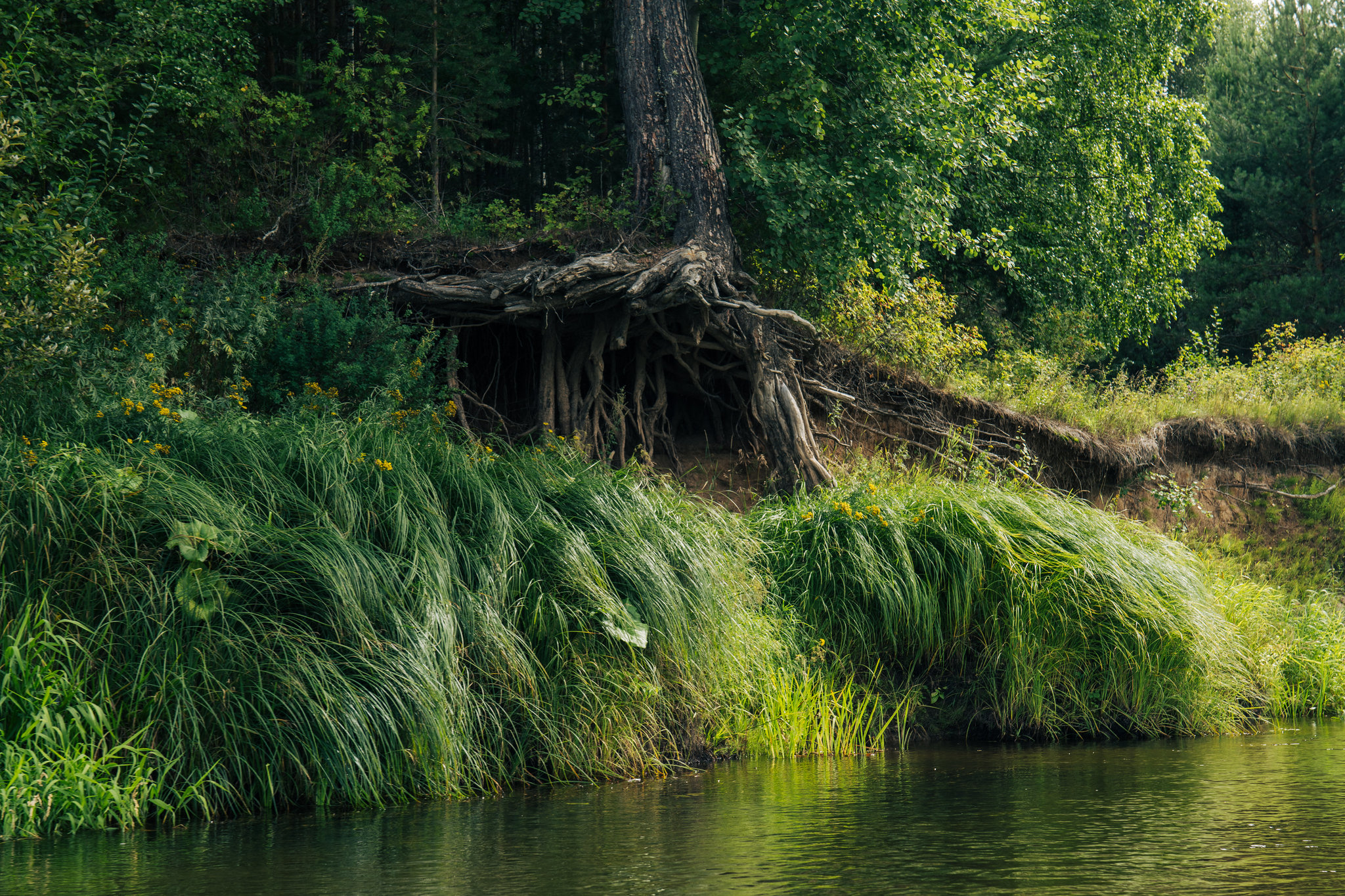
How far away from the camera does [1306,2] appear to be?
92.8 ft

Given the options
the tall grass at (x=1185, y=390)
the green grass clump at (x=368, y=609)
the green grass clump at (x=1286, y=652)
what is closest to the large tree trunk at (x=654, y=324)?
the green grass clump at (x=368, y=609)

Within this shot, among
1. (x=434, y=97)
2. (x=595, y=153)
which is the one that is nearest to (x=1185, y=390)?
(x=595, y=153)

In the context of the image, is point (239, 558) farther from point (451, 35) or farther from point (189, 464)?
point (451, 35)

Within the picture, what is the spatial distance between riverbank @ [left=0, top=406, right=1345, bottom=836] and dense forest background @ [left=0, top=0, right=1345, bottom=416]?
2.09 meters

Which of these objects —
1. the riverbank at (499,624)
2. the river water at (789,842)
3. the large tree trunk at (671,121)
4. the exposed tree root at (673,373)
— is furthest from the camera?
the large tree trunk at (671,121)

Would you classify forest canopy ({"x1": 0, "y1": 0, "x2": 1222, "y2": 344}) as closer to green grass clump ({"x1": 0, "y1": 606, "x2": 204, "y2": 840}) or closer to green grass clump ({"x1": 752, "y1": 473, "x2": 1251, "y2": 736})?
green grass clump ({"x1": 0, "y1": 606, "x2": 204, "y2": 840})

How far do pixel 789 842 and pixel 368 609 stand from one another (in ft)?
8.53

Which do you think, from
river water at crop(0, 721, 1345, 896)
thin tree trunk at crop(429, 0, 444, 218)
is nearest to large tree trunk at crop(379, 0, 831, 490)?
thin tree trunk at crop(429, 0, 444, 218)

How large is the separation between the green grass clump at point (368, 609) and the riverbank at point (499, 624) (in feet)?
0.06

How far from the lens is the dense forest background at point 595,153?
9.43 m

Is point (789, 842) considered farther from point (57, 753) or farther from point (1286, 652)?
point (1286, 652)

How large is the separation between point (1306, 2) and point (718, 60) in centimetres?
2142

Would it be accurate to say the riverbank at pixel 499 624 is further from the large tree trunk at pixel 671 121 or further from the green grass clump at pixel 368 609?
the large tree trunk at pixel 671 121

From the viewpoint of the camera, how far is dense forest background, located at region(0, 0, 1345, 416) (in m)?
9.43
